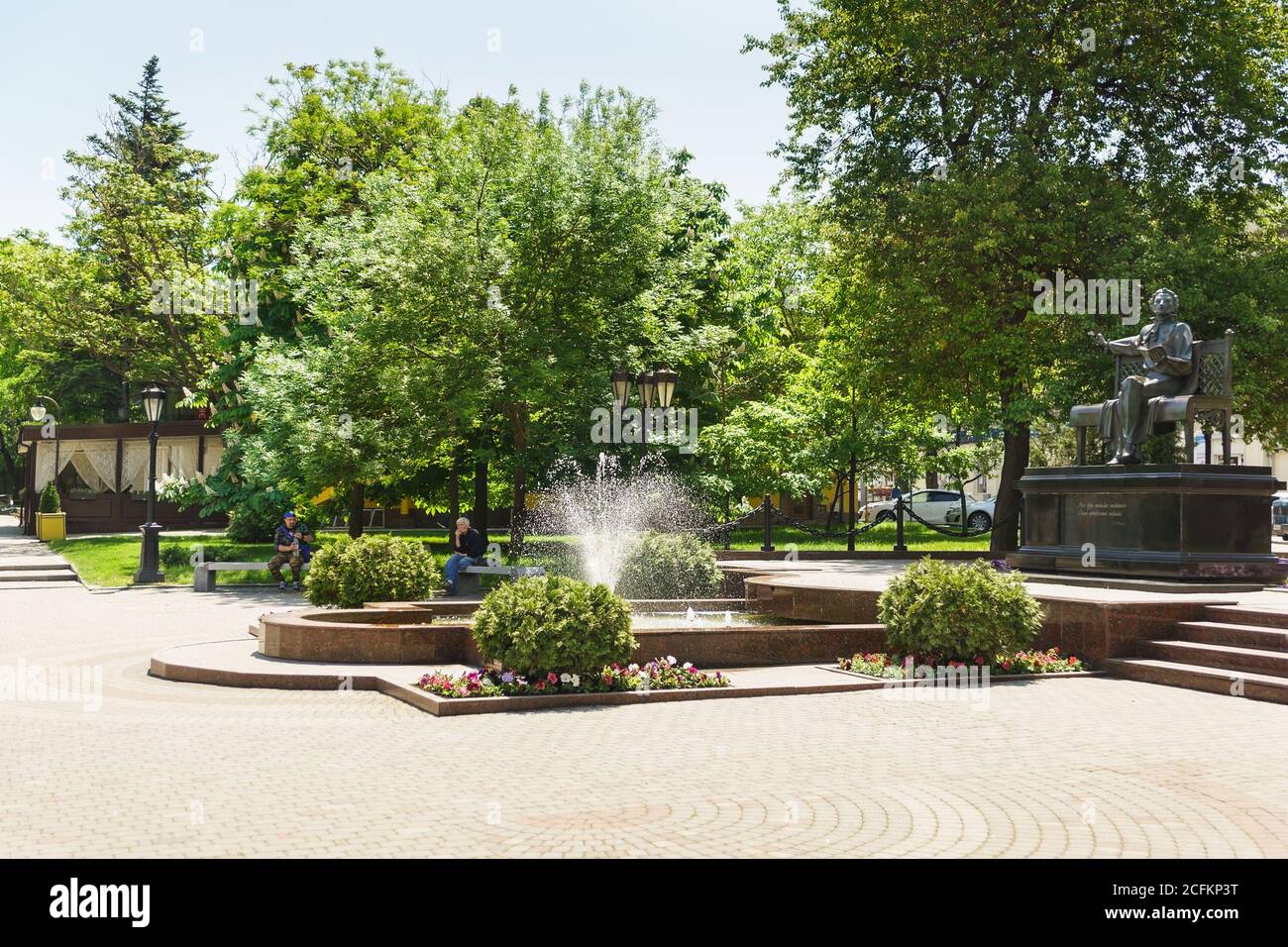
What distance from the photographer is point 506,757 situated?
26.1 ft

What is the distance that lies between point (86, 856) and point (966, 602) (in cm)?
876

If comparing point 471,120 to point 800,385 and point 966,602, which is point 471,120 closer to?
point 800,385

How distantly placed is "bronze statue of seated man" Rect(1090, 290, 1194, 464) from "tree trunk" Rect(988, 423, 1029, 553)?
987 cm

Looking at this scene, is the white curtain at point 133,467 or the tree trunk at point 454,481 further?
the white curtain at point 133,467

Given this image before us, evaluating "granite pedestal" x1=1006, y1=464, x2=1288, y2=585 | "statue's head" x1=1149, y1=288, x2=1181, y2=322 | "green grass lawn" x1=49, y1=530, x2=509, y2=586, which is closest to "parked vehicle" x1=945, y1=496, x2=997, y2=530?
"green grass lawn" x1=49, y1=530, x2=509, y2=586

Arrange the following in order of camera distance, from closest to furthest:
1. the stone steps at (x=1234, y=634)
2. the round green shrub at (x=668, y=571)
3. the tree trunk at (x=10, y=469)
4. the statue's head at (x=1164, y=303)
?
the stone steps at (x=1234, y=634) → the statue's head at (x=1164, y=303) → the round green shrub at (x=668, y=571) → the tree trunk at (x=10, y=469)

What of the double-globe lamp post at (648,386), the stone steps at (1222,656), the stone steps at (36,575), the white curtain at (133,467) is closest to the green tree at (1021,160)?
the double-globe lamp post at (648,386)

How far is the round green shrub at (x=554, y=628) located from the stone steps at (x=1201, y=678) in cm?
545

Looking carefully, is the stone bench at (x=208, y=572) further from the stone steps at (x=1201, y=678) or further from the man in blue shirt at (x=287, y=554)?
the stone steps at (x=1201, y=678)

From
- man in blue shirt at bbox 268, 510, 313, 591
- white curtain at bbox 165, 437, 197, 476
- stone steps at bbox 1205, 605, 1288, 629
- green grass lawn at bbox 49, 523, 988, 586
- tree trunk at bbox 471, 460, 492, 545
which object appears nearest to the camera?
stone steps at bbox 1205, 605, 1288, 629

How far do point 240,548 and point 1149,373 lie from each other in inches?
899

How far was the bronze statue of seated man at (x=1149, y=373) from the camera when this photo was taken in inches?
640

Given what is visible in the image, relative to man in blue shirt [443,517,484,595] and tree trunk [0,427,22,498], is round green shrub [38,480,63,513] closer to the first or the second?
man in blue shirt [443,517,484,595]

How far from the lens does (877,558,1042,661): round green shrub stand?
466 inches
